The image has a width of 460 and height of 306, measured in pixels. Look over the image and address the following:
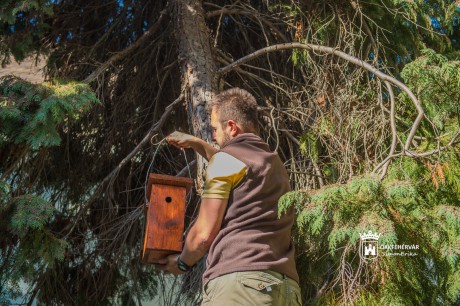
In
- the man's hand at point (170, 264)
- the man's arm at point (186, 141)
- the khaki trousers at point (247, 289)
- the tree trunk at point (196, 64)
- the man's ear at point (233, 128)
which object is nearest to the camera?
the khaki trousers at point (247, 289)

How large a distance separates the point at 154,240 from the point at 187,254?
39cm

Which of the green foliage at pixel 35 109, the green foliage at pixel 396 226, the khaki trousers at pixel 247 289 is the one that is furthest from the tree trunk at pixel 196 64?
the khaki trousers at pixel 247 289

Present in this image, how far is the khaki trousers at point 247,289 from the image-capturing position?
260 centimetres

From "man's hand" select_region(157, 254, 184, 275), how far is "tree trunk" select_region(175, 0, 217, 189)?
3.58ft

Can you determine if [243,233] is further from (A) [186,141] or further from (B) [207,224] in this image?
(A) [186,141]

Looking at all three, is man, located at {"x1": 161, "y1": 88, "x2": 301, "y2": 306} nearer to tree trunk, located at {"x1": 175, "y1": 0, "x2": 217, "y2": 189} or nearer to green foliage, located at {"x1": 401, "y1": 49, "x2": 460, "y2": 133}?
green foliage, located at {"x1": 401, "y1": 49, "x2": 460, "y2": 133}

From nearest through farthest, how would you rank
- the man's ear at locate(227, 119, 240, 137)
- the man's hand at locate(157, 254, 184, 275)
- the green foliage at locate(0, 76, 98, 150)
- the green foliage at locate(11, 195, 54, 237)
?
the man's ear at locate(227, 119, 240, 137) < the man's hand at locate(157, 254, 184, 275) < the green foliage at locate(11, 195, 54, 237) < the green foliage at locate(0, 76, 98, 150)

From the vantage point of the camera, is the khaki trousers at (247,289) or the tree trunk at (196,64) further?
the tree trunk at (196,64)

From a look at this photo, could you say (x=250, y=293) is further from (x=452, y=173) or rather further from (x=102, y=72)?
(x=102, y=72)

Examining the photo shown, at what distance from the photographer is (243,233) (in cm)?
269

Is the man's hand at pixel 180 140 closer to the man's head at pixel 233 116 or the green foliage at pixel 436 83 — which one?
the man's head at pixel 233 116

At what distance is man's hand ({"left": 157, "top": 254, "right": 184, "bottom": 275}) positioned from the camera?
311cm

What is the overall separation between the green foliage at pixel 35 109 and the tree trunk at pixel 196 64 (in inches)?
28.9

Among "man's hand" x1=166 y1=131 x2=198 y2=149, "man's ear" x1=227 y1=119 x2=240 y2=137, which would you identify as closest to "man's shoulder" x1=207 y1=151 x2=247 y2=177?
"man's ear" x1=227 y1=119 x2=240 y2=137
